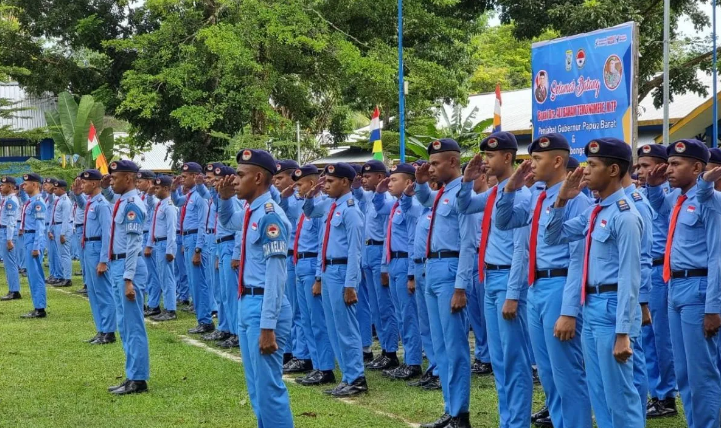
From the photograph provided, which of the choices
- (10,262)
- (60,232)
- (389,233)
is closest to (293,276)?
(389,233)

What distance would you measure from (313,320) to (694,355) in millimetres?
4032

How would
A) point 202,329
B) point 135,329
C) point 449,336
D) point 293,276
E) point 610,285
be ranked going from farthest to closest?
point 202,329
point 293,276
point 135,329
point 449,336
point 610,285

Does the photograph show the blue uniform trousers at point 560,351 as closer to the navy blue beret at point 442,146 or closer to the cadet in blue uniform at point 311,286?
the navy blue beret at point 442,146

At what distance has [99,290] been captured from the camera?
11.1 m

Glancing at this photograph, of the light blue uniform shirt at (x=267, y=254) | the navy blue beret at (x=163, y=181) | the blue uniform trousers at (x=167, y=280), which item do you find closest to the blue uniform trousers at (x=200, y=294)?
the blue uniform trousers at (x=167, y=280)

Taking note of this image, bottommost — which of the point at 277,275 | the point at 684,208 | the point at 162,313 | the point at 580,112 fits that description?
the point at 162,313

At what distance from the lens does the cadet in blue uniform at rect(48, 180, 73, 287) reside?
18.8 m

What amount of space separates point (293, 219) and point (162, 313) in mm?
4935

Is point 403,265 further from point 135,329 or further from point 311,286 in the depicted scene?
point 135,329

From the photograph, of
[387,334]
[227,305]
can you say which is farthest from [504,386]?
[227,305]

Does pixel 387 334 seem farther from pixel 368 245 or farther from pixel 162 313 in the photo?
pixel 162 313

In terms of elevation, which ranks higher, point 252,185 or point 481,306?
point 252,185

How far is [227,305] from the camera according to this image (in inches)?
422

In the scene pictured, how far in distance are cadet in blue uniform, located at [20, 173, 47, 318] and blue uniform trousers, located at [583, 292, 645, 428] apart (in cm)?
1093
